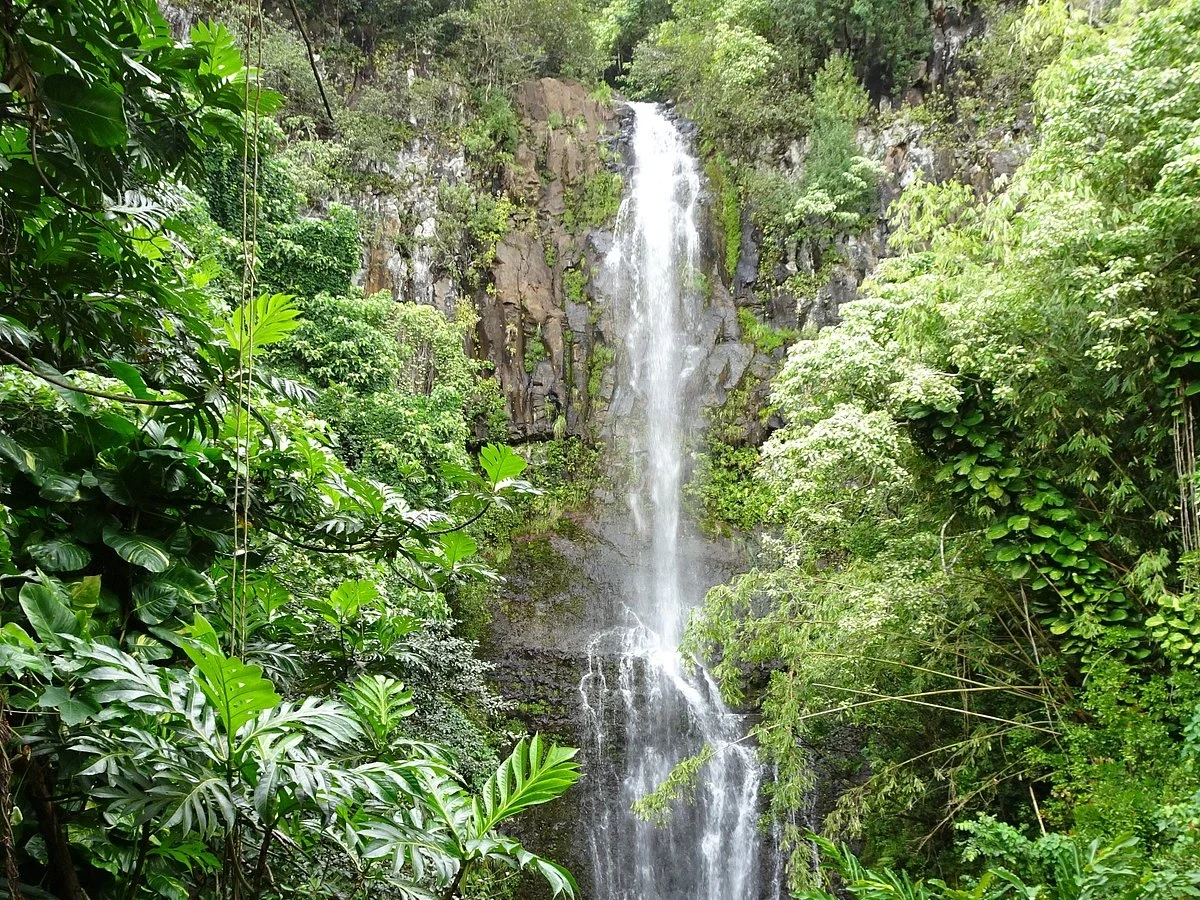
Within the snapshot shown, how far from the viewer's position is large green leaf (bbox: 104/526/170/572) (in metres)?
1.51

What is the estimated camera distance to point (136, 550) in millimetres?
1524

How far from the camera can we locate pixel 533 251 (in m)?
11.7

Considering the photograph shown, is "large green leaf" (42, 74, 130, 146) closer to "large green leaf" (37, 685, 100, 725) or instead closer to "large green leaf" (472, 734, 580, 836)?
"large green leaf" (37, 685, 100, 725)

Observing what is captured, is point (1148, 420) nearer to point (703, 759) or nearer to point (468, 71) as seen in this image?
point (703, 759)

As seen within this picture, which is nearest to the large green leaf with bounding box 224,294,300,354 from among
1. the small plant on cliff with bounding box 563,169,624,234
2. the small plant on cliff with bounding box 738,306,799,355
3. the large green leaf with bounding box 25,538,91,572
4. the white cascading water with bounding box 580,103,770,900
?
the large green leaf with bounding box 25,538,91,572

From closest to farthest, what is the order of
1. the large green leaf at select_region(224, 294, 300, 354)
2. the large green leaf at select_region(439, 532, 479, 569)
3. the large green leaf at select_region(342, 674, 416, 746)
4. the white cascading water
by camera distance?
the large green leaf at select_region(224, 294, 300, 354)
the large green leaf at select_region(342, 674, 416, 746)
the large green leaf at select_region(439, 532, 479, 569)
the white cascading water

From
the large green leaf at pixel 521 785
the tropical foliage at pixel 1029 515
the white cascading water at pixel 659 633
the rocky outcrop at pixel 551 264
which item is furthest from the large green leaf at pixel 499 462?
the rocky outcrop at pixel 551 264

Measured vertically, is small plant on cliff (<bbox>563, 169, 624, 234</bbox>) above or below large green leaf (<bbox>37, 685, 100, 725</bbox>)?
above

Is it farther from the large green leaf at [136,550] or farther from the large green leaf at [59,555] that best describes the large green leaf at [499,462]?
the large green leaf at [59,555]

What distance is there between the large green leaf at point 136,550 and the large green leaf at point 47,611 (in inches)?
7.4

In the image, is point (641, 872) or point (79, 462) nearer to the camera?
point (79, 462)

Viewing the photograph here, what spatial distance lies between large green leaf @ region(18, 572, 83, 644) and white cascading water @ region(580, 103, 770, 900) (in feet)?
16.4

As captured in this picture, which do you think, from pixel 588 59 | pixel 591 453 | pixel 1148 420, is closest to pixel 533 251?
pixel 591 453

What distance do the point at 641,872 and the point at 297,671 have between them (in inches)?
255
